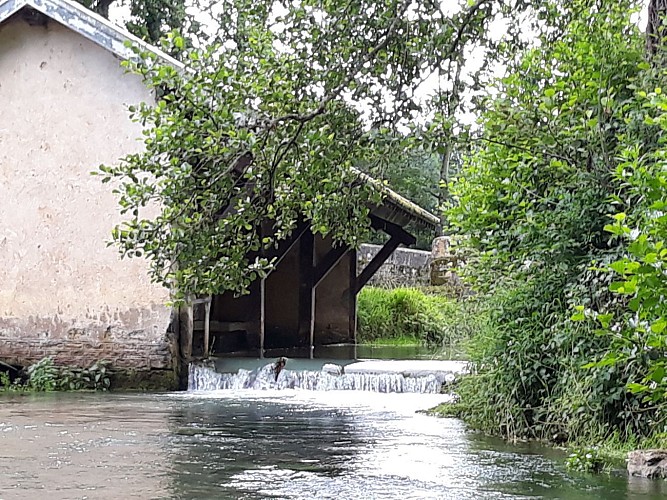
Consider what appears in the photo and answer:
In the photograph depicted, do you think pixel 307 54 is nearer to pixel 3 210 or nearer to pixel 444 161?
pixel 3 210

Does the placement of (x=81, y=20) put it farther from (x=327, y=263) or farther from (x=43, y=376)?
(x=327, y=263)

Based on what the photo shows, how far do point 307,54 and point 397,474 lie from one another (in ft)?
8.92

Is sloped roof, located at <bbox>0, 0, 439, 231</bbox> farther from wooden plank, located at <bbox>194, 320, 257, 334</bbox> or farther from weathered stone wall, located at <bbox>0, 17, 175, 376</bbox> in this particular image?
wooden plank, located at <bbox>194, 320, 257, 334</bbox>

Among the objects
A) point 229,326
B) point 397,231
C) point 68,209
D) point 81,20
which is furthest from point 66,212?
point 397,231

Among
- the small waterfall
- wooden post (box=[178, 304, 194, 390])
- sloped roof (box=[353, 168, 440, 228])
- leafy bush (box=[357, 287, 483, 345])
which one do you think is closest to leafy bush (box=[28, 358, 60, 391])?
wooden post (box=[178, 304, 194, 390])

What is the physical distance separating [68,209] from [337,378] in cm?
379

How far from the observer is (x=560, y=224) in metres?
7.71

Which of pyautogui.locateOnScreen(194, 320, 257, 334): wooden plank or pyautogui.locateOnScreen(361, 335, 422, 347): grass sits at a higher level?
pyautogui.locateOnScreen(194, 320, 257, 334): wooden plank

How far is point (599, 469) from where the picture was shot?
6430 mm

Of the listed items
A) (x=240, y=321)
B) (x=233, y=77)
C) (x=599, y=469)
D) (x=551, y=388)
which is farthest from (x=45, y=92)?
(x=599, y=469)

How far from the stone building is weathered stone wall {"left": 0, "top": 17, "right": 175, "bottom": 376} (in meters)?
0.01

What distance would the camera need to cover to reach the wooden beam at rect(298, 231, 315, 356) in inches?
656

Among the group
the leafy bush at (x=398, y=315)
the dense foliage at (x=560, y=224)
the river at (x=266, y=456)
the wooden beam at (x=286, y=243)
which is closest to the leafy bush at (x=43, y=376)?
the river at (x=266, y=456)

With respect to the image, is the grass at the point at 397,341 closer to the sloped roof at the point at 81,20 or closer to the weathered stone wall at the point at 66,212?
the sloped roof at the point at 81,20
